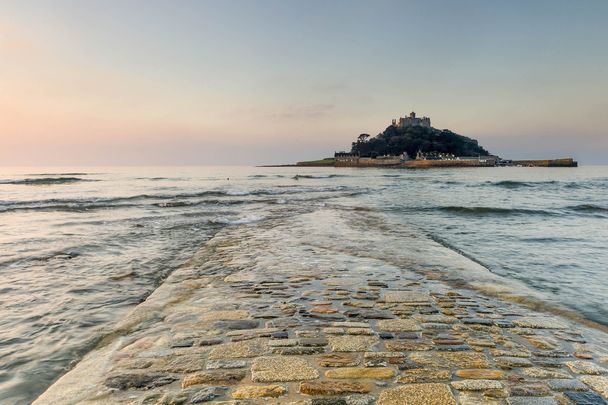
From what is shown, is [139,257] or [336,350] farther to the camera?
[139,257]

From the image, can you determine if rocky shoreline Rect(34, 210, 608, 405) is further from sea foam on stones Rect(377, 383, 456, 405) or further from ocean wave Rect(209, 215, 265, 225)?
ocean wave Rect(209, 215, 265, 225)

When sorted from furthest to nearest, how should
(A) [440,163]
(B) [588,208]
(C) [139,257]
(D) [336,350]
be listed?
(A) [440,163], (B) [588,208], (C) [139,257], (D) [336,350]

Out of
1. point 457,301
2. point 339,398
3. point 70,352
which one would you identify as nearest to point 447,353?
point 339,398

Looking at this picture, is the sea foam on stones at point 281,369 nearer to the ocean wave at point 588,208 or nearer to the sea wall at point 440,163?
the ocean wave at point 588,208

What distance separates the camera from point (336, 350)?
4527 millimetres

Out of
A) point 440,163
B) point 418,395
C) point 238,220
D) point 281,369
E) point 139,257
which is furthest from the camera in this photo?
point 440,163

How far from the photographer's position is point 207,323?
555cm

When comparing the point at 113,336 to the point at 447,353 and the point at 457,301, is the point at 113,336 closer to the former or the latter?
the point at 447,353

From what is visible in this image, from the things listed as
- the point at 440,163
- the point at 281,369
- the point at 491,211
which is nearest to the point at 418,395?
the point at 281,369

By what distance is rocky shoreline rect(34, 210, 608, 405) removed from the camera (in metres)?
3.56

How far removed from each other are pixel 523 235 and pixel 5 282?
674 inches

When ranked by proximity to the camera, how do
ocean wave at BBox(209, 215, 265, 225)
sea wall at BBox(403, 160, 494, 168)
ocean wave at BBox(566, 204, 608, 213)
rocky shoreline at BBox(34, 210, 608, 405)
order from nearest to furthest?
rocky shoreline at BBox(34, 210, 608, 405)
ocean wave at BBox(209, 215, 265, 225)
ocean wave at BBox(566, 204, 608, 213)
sea wall at BBox(403, 160, 494, 168)

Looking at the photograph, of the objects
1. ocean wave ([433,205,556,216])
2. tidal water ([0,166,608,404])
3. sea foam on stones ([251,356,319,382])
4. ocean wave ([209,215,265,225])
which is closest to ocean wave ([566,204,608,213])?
tidal water ([0,166,608,404])

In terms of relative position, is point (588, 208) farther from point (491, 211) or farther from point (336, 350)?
point (336, 350)
